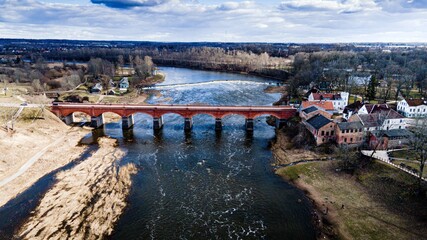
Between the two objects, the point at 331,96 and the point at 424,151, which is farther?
the point at 331,96

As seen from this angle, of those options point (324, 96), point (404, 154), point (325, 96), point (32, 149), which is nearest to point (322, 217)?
point (404, 154)

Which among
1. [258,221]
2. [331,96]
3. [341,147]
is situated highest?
[331,96]

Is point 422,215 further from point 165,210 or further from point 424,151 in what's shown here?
point 165,210

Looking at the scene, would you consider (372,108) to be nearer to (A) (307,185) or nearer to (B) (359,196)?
(B) (359,196)

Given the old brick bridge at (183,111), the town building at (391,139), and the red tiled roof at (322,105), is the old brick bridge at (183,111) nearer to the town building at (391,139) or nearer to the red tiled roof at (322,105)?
the red tiled roof at (322,105)

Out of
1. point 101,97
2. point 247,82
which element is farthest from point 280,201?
point 247,82

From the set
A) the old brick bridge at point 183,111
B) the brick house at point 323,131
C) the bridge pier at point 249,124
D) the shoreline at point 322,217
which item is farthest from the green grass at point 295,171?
the old brick bridge at point 183,111
